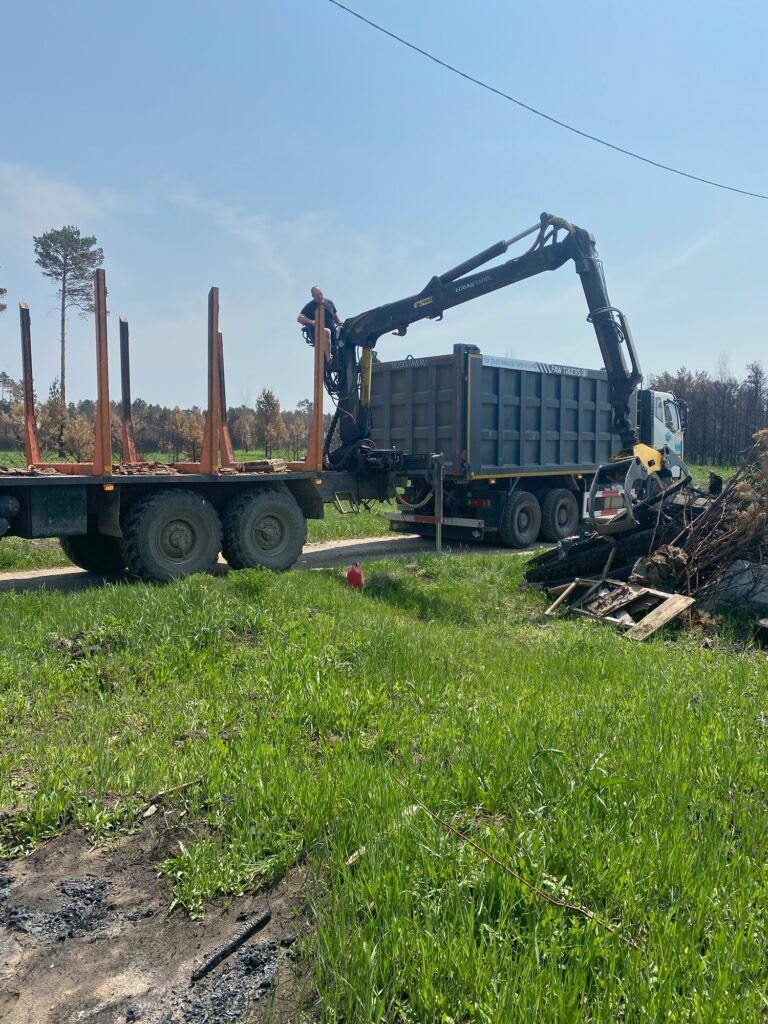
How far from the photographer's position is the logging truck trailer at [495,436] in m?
12.1

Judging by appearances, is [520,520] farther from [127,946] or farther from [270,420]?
[270,420]

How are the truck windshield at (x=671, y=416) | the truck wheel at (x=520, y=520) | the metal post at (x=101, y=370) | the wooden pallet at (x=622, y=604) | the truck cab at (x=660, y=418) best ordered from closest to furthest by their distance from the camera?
the wooden pallet at (x=622, y=604) → the metal post at (x=101, y=370) → the truck wheel at (x=520, y=520) → the truck cab at (x=660, y=418) → the truck windshield at (x=671, y=416)

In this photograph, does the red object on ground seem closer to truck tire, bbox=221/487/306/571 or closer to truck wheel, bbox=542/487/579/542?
truck tire, bbox=221/487/306/571

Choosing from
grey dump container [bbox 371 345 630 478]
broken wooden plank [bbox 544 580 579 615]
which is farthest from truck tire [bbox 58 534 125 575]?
broken wooden plank [bbox 544 580 579 615]

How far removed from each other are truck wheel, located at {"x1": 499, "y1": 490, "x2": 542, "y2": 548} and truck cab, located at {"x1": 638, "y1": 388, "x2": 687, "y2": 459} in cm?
323

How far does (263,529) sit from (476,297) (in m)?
4.84

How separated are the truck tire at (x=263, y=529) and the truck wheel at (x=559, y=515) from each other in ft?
18.2

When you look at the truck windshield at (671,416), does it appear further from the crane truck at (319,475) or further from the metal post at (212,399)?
the metal post at (212,399)

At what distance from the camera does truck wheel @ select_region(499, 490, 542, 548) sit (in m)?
12.8

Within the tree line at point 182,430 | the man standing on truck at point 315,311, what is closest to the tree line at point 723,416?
the tree line at point 182,430

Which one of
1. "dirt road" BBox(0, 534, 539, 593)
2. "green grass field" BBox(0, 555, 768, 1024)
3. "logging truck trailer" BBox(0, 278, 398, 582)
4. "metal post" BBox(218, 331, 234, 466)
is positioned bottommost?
"green grass field" BBox(0, 555, 768, 1024)

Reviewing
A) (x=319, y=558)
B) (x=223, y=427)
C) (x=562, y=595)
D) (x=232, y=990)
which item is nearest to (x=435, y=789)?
(x=232, y=990)

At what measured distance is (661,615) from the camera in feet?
22.2

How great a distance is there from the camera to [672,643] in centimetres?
642
